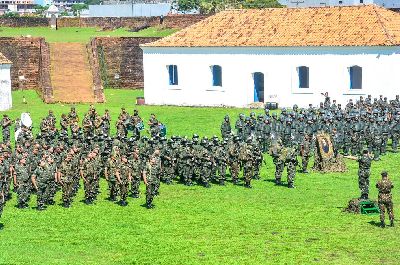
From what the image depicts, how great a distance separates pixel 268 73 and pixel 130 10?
34.5 metres

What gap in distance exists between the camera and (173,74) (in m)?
52.6

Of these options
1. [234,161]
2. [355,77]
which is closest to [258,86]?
[355,77]

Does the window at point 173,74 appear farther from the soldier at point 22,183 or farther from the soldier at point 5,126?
the soldier at point 22,183

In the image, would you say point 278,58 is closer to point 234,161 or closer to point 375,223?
point 234,161

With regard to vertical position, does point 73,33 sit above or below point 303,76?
above

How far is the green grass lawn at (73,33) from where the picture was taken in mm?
63444

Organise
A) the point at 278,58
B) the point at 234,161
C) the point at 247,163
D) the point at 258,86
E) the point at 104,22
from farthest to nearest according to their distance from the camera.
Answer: the point at 104,22
the point at 258,86
the point at 278,58
the point at 234,161
the point at 247,163

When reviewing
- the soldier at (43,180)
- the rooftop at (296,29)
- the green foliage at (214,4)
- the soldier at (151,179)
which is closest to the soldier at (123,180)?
the soldier at (151,179)

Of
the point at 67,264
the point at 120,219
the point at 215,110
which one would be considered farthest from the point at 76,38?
the point at 67,264

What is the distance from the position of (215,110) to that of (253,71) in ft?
9.73

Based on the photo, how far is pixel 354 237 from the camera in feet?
78.3

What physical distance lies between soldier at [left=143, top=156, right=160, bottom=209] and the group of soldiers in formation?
3 cm

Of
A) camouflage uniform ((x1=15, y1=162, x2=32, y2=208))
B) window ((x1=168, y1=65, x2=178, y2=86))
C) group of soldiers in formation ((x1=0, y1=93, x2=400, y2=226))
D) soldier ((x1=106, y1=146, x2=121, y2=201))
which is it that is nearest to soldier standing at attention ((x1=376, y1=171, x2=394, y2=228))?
group of soldiers in formation ((x1=0, y1=93, x2=400, y2=226))

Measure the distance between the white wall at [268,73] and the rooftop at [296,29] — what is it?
1.21ft
